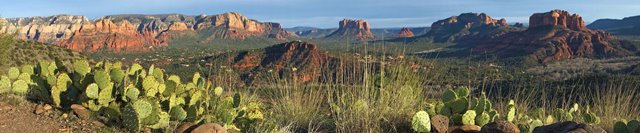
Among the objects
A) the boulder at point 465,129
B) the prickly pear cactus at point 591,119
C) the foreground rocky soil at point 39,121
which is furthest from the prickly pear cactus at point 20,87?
the prickly pear cactus at point 591,119

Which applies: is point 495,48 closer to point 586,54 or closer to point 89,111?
point 586,54

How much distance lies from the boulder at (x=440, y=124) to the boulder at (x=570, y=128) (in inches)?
29.8

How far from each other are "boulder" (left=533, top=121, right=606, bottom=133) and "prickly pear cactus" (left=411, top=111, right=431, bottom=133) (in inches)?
34.8

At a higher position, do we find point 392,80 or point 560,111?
point 392,80

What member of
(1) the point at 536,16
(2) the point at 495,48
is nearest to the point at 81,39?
(2) the point at 495,48

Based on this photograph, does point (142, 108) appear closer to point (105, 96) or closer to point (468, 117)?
point (105, 96)

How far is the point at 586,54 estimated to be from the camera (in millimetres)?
118125

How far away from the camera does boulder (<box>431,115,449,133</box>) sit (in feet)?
16.6

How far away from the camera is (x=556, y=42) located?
122 m

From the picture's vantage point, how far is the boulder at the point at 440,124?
199 inches

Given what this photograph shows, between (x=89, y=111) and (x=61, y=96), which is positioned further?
(x=61, y=96)

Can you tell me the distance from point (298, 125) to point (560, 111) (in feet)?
9.73

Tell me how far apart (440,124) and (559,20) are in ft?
535

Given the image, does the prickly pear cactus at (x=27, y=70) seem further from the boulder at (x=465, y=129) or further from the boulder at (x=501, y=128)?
the boulder at (x=501, y=128)
